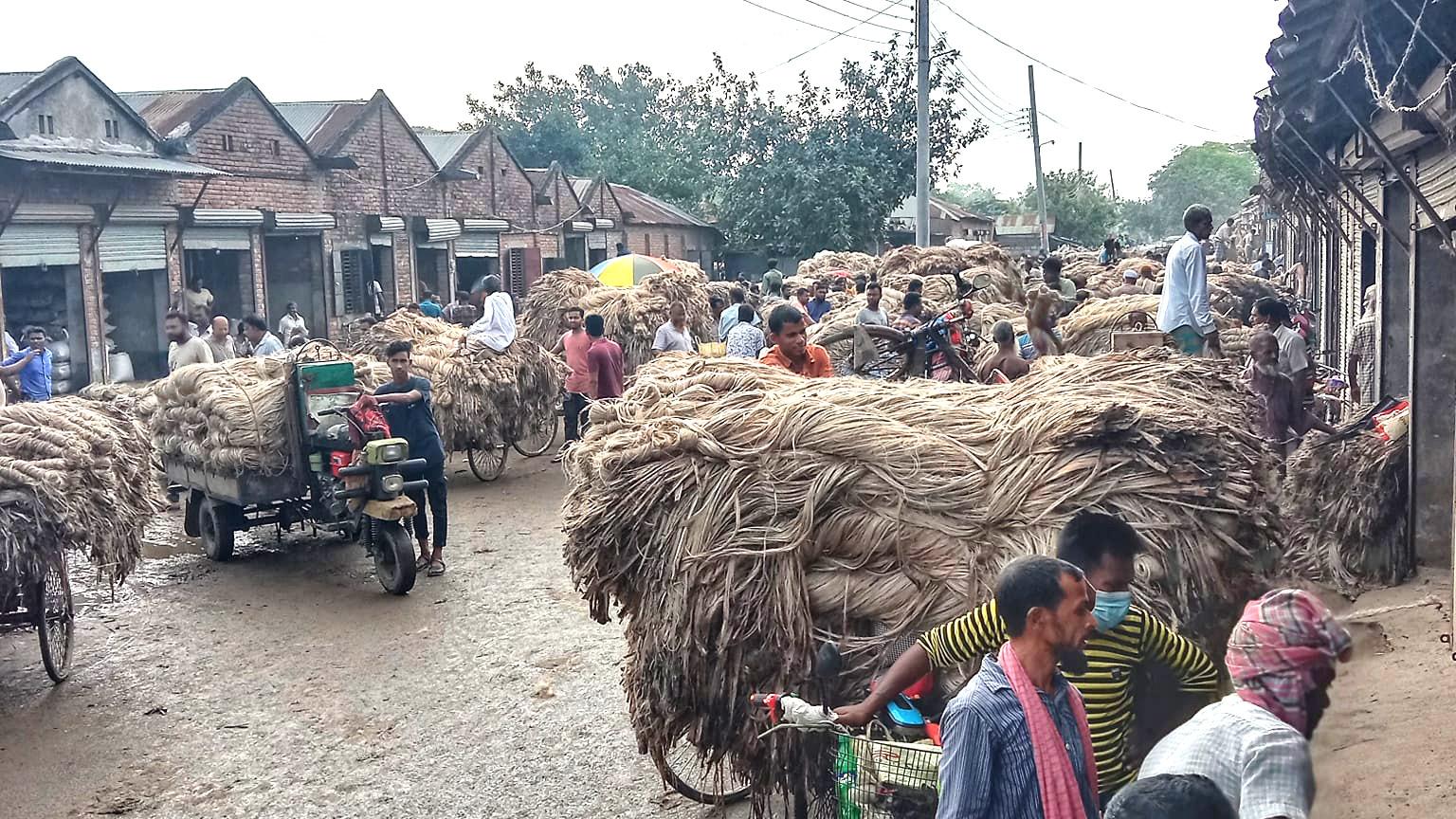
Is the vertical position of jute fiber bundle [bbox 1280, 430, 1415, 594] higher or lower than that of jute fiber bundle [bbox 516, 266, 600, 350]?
lower

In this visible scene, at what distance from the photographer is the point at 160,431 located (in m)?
10.5

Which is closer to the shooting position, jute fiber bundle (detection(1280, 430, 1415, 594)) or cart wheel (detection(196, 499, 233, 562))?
jute fiber bundle (detection(1280, 430, 1415, 594))

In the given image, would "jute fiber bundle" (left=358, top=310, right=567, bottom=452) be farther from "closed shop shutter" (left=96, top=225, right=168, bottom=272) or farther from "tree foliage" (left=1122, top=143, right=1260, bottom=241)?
"tree foliage" (left=1122, top=143, right=1260, bottom=241)

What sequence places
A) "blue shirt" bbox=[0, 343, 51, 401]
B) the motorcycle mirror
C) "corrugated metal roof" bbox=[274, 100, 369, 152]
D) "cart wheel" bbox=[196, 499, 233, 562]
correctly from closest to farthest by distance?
1. the motorcycle mirror
2. "cart wheel" bbox=[196, 499, 233, 562]
3. "blue shirt" bbox=[0, 343, 51, 401]
4. "corrugated metal roof" bbox=[274, 100, 369, 152]

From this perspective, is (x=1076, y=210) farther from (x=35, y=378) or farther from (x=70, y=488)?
(x=70, y=488)

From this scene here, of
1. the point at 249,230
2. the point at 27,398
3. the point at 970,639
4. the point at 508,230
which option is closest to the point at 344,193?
the point at 249,230

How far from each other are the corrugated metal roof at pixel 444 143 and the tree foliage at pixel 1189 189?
199 ft

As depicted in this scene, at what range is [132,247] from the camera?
71.8 feet

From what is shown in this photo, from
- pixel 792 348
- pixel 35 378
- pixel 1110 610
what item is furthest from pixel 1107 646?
pixel 35 378

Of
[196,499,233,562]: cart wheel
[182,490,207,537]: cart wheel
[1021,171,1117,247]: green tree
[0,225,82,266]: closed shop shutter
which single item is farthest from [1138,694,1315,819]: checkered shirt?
[1021,171,1117,247]: green tree

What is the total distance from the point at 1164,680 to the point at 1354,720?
2483 mm

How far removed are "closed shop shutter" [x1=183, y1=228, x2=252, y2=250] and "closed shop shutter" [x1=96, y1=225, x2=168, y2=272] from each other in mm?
628

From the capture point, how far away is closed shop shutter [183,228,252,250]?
2341cm

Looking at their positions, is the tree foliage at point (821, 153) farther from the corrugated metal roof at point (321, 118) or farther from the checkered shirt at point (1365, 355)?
the checkered shirt at point (1365, 355)
